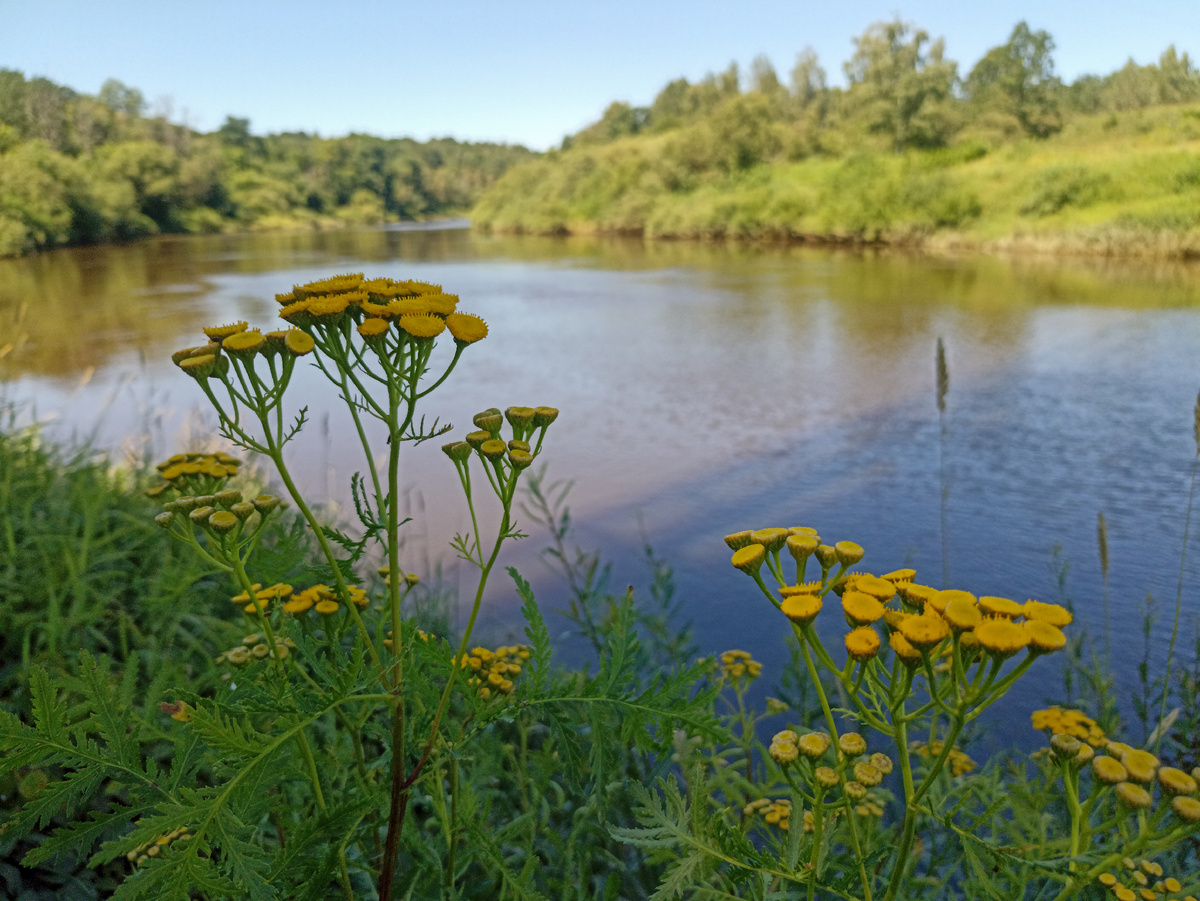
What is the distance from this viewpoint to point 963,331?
31.1 feet

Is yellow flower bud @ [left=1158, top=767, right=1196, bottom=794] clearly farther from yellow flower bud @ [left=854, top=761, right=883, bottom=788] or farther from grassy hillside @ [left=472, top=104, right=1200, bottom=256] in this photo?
grassy hillside @ [left=472, top=104, right=1200, bottom=256]

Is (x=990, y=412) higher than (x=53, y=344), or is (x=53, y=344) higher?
(x=53, y=344)

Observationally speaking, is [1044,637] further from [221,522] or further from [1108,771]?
[221,522]

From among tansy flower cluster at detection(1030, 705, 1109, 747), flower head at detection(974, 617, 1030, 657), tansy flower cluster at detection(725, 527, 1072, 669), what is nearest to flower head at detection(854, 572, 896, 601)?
tansy flower cluster at detection(725, 527, 1072, 669)

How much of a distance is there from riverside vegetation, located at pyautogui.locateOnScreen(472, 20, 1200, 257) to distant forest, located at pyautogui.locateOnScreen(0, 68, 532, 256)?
17282mm

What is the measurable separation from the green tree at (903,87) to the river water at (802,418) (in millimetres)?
19051

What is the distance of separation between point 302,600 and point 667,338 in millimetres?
9469

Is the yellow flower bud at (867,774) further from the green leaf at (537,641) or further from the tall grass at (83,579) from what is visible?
the tall grass at (83,579)

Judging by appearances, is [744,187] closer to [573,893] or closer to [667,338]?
[667,338]

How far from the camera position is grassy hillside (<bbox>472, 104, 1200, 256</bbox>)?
17109 mm

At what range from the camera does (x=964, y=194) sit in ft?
72.7

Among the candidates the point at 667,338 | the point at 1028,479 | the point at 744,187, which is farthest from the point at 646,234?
the point at 1028,479

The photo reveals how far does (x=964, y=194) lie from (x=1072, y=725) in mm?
24847

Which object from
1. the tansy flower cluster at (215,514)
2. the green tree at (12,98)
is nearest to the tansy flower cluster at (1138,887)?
the tansy flower cluster at (215,514)
